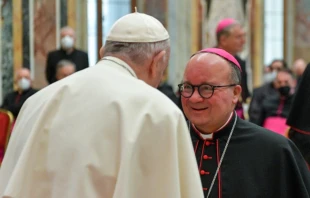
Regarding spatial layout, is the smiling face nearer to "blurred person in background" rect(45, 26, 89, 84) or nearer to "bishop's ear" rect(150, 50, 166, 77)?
"bishop's ear" rect(150, 50, 166, 77)

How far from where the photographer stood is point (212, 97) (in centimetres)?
434

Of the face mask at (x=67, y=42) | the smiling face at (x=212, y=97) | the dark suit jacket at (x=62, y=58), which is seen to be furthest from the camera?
the face mask at (x=67, y=42)

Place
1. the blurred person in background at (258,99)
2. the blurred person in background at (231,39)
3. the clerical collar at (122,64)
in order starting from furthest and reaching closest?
the blurred person in background at (258,99) < the blurred person in background at (231,39) < the clerical collar at (122,64)

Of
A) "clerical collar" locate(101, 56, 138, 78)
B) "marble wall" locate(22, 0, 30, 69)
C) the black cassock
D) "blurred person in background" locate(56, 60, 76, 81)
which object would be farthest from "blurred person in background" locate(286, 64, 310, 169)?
"marble wall" locate(22, 0, 30, 69)

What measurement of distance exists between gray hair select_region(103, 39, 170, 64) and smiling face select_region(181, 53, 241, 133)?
2.47 ft

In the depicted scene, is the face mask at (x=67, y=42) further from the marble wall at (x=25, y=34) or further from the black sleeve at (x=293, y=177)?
the black sleeve at (x=293, y=177)

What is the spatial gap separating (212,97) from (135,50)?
2.88ft

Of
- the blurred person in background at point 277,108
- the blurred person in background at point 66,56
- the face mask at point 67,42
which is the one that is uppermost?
the face mask at point 67,42

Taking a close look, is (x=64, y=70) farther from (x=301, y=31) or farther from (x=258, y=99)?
(x=301, y=31)

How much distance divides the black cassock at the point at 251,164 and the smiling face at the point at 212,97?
0.11 m

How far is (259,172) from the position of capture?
4.38 meters

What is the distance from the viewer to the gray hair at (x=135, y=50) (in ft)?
11.6

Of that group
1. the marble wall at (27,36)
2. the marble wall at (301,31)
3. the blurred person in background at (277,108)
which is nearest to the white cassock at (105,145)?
the blurred person in background at (277,108)

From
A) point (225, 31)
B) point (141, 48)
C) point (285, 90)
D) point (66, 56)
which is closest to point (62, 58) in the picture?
point (66, 56)
